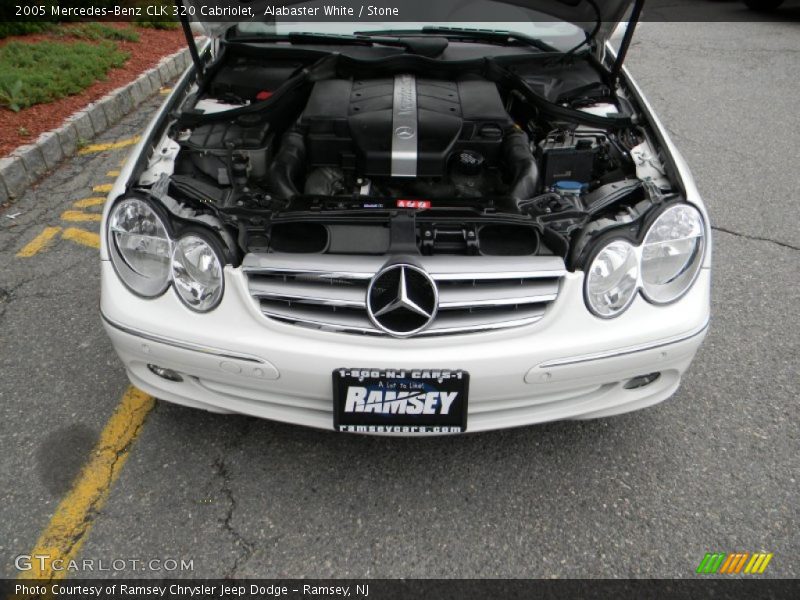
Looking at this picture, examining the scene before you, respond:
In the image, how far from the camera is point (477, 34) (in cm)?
275

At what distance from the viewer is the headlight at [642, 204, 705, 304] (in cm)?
177

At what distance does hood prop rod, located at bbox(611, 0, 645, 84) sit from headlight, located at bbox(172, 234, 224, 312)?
1.74 m

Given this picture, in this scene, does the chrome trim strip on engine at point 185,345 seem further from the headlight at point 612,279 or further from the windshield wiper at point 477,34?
the windshield wiper at point 477,34

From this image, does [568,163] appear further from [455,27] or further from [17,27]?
[17,27]

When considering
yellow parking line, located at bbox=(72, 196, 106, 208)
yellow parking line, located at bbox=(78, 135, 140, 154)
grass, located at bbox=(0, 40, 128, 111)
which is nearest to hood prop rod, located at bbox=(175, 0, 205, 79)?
yellow parking line, located at bbox=(72, 196, 106, 208)

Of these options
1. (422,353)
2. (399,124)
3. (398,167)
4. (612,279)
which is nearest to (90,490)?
(422,353)

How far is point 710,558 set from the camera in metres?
1.75

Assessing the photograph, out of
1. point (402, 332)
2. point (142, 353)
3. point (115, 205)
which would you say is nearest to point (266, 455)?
point (142, 353)

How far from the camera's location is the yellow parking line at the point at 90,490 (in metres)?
1.74

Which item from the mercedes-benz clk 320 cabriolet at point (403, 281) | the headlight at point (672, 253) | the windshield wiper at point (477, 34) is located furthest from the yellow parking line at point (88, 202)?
the headlight at point (672, 253)

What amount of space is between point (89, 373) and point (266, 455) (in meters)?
0.88

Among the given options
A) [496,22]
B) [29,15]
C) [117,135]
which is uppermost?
[496,22]

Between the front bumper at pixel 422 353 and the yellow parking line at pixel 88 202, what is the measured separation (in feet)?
7.27

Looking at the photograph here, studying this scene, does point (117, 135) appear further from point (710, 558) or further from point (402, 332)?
point (710, 558)
